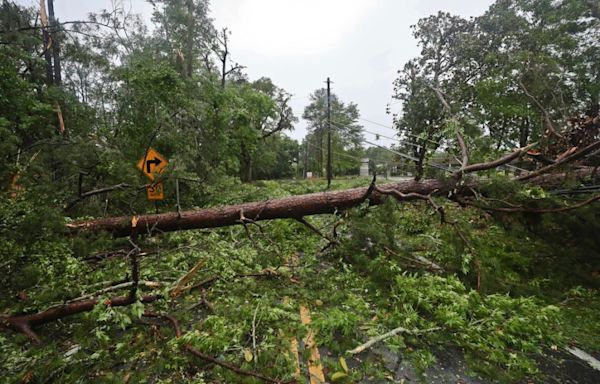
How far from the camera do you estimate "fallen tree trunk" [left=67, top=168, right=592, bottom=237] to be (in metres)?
4.07

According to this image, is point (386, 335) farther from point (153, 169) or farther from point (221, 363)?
point (153, 169)

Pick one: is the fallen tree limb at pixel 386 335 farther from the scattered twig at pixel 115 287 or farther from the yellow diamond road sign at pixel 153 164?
the yellow diamond road sign at pixel 153 164

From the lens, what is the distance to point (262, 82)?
20750mm

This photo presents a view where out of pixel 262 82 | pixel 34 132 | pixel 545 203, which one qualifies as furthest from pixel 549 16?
pixel 34 132

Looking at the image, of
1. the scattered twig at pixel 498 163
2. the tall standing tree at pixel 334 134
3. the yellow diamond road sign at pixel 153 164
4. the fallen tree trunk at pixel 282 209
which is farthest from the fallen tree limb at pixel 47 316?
the tall standing tree at pixel 334 134

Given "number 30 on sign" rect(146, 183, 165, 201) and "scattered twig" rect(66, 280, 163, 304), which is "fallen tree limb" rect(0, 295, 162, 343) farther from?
"number 30 on sign" rect(146, 183, 165, 201)

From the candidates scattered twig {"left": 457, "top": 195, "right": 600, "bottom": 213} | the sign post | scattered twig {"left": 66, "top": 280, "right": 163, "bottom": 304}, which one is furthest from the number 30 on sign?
scattered twig {"left": 457, "top": 195, "right": 600, "bottom": 213}

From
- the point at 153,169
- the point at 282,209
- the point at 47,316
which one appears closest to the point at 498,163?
the point at 282,209

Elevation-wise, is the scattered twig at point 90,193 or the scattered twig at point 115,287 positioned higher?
the scattered twig at point 90,193

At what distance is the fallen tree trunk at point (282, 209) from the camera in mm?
4075

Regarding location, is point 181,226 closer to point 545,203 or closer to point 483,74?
point 545,203

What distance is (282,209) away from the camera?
14.1 ft

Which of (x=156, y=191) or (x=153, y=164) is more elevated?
(x=153, y=164)

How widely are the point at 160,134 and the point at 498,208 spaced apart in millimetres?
7809
